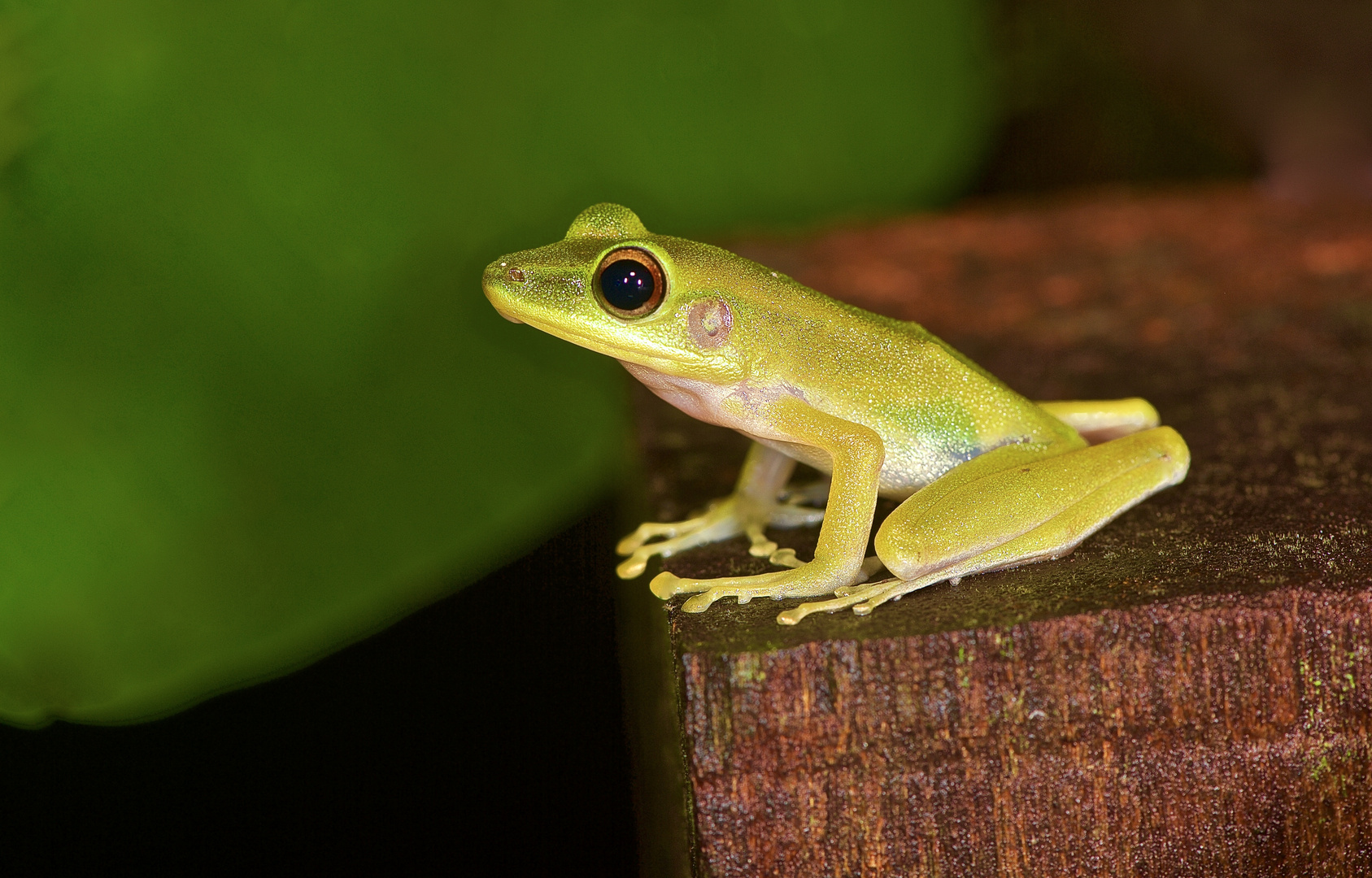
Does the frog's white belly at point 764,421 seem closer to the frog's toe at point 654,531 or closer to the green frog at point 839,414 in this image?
the green frog at point 839,414

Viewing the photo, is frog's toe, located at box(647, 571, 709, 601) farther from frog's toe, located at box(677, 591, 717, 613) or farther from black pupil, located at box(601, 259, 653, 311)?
black pupil, located at box(601, 259, 653, 311)

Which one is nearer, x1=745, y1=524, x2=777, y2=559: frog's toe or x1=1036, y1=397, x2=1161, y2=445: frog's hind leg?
x1=745, y1=524, x2=777, y2=559: frog's toe

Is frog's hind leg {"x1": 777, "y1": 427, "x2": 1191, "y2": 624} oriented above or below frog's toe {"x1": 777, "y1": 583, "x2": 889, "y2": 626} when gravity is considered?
above

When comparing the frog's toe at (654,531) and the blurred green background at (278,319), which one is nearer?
the frog's toe at (654,531)

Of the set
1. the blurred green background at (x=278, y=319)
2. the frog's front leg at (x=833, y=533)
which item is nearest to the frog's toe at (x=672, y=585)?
the frog's front leg at (x=833, y=533)

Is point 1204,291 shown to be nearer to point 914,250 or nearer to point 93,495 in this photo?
point 914,250

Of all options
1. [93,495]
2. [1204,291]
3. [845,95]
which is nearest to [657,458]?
[93,495]

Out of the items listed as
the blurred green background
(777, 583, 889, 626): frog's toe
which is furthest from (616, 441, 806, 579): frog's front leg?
the blurred green background
